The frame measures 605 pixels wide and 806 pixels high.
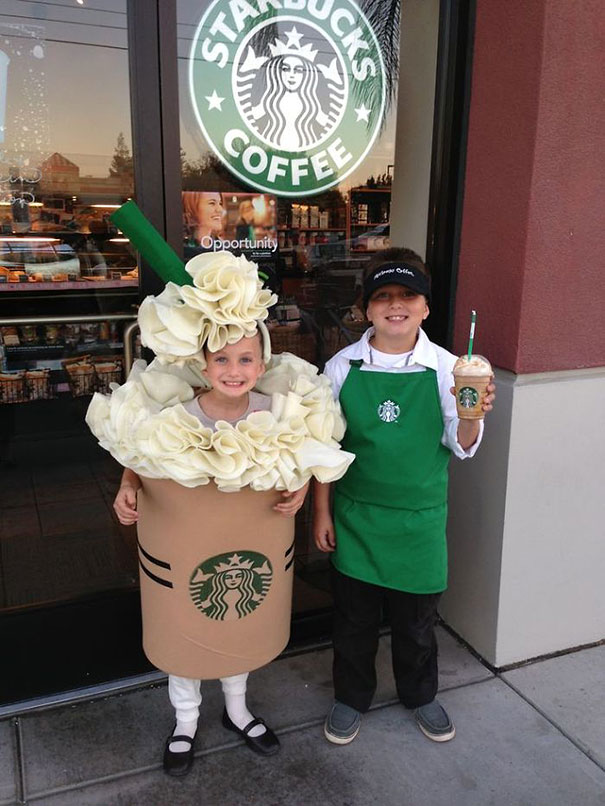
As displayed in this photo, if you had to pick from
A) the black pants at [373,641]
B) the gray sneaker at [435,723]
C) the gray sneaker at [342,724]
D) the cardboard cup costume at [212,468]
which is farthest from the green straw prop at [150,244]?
the gray sneaker at [435,723]

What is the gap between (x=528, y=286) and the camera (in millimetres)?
2572

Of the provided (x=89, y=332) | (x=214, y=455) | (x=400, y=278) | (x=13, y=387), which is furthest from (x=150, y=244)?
(x=13, y=387)

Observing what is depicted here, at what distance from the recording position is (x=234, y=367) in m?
1.89

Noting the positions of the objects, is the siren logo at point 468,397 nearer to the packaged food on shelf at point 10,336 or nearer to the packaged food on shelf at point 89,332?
the packaged food on shelf at point 89,332

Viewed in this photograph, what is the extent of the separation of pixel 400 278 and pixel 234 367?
631 mm

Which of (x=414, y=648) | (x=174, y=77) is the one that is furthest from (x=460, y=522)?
(x=174, y=77)

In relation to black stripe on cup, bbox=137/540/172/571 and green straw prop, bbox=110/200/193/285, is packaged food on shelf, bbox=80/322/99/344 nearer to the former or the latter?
green straw prop, bbox=110/200/193/285

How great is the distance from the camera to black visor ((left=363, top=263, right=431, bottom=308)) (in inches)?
84.0

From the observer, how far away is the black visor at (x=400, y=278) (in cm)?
213

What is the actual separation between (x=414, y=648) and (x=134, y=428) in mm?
1330

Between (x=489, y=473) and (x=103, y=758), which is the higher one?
(x=489, y=473)

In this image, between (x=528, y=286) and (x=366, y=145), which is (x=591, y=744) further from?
(x=366, y=145)

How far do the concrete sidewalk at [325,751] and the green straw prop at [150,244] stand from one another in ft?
5.40

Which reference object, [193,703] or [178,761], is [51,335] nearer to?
[193,703]
